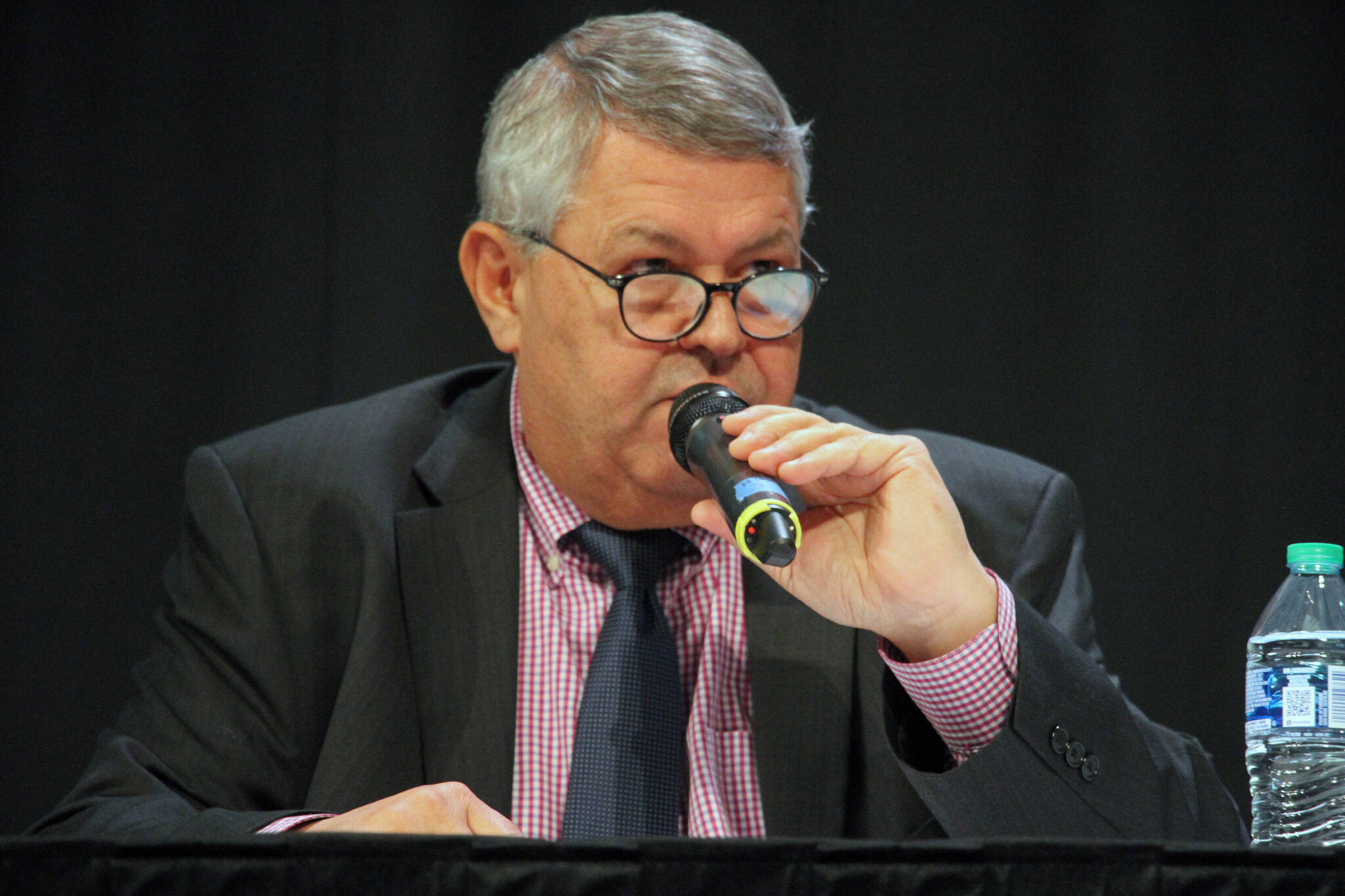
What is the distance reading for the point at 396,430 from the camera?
1.94 m

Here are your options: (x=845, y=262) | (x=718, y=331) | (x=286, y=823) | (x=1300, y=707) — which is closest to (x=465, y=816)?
(x=286, y=823)

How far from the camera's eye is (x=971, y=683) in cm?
144

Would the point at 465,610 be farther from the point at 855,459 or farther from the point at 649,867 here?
the point at 649,867

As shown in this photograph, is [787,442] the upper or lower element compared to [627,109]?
lower

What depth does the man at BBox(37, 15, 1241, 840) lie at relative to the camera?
4.87 feet

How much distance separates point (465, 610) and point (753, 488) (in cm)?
65

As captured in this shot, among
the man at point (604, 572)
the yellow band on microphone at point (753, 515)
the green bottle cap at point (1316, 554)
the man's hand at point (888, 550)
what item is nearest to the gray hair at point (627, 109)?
the man at point (604, 572)

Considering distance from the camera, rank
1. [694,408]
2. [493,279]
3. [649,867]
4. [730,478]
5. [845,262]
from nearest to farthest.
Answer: [649,867] → [730,478] → [694,408] → [493,279] → [845,262]

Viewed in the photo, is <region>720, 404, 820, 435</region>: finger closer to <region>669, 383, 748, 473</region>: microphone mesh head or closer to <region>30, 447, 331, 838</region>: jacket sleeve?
<region>669, 383, 748, 473</region>: microphone mesh head

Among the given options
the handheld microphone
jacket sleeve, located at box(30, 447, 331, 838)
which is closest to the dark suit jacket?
jacket sleeve, located at box(30, 447, 331, 838)

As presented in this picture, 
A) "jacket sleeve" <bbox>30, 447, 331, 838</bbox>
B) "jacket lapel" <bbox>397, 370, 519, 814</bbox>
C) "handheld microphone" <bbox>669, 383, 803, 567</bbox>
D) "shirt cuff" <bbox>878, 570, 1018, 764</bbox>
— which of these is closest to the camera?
"handheld microphone" <bbox>669, 383, 803, 567</bbox>

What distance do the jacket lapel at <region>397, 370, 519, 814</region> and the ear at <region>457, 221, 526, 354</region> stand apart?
0.16 m

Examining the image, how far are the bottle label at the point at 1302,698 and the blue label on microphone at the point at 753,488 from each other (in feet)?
1.77

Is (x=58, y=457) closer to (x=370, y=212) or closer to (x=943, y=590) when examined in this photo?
(x=370, y=212)
